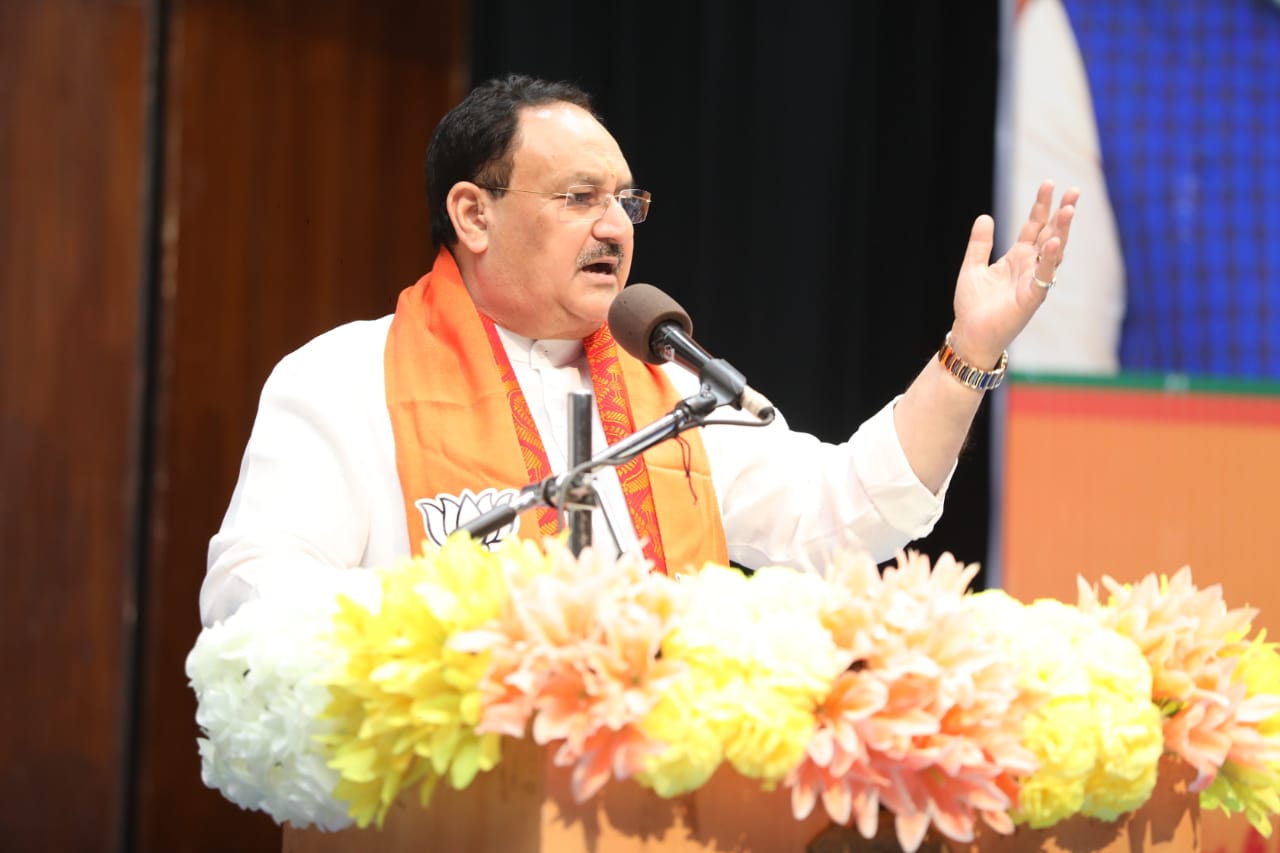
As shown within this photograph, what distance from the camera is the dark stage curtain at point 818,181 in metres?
3.29

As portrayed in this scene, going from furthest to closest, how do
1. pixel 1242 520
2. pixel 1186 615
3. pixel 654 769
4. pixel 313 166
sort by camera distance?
pixel 313 166 < pixel 1242 520 < pixel 1186 615 < pixel 654 769

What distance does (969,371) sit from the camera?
1.92m

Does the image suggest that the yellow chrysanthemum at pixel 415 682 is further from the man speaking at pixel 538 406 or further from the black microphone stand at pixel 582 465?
the man speaking at pixel 538 406

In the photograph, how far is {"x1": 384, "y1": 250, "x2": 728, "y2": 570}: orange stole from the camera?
1999 mm

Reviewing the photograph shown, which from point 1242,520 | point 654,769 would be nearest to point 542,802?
point 654,769

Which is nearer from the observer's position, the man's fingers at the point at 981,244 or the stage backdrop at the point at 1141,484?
the man's fingers at the point at 981,244

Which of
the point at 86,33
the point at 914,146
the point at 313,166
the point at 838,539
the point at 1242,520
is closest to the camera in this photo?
the point at 838,539

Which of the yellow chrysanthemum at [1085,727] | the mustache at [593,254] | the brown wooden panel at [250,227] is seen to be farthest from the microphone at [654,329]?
the brown wooden panel at [250,227]

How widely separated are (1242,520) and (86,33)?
2.69 m

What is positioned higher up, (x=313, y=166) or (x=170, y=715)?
(x=313, y=166)

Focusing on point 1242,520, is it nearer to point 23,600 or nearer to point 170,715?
point 170,715

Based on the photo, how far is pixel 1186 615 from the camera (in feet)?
4.26

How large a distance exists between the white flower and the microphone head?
36 cm

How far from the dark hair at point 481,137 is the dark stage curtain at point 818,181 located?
1212 mm
